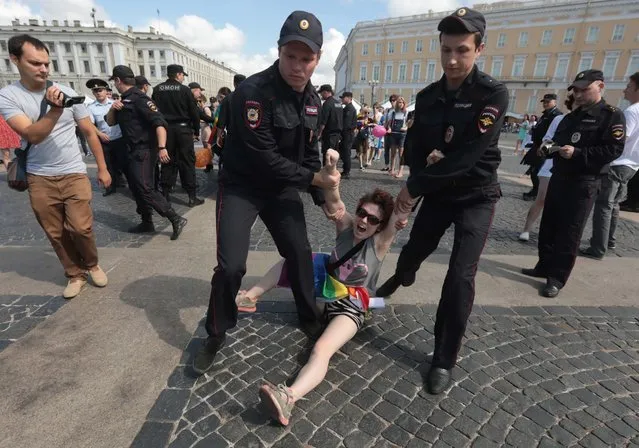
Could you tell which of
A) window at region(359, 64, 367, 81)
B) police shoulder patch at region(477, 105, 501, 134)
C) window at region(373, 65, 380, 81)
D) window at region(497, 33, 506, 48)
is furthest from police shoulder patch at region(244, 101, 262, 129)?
window at region(359, 64, 367, 81)

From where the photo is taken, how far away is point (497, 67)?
57.1 meters

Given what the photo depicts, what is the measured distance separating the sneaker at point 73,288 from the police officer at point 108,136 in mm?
3694

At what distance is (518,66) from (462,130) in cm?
6505

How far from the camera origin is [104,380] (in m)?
2.26

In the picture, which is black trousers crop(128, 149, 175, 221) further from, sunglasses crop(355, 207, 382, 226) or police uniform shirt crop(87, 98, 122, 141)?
sunglasses crop(355, 207, 382, 226)

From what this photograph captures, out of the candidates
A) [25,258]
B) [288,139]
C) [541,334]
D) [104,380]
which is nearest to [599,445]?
[541,334]

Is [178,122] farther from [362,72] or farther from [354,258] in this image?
[362,72]

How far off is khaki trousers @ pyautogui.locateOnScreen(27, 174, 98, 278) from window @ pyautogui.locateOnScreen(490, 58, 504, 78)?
6500cm

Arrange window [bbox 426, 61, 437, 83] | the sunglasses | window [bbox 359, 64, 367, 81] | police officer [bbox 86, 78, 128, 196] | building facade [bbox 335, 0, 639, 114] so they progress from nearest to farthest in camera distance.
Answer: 1. the sunglasses
2. police officer [bbox 86, 78, 128, 196]
3. building facade [bbox 335, 0, 639, 114]
4. window [bbox 426, 61, 437, 83]
5. window [bbox 359, 64, 367, 81]

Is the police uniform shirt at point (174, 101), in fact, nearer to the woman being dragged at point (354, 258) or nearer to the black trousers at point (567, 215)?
the woman being dragged at point (354, 258)

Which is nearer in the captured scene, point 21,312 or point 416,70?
point 21,312

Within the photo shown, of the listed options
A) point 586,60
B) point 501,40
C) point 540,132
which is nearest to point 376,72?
point 501,40

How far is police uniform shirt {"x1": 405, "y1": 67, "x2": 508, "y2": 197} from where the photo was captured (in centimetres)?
206

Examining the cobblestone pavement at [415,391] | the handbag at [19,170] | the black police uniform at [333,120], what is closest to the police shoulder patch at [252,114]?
the cobblestone pavement at [415,391]
